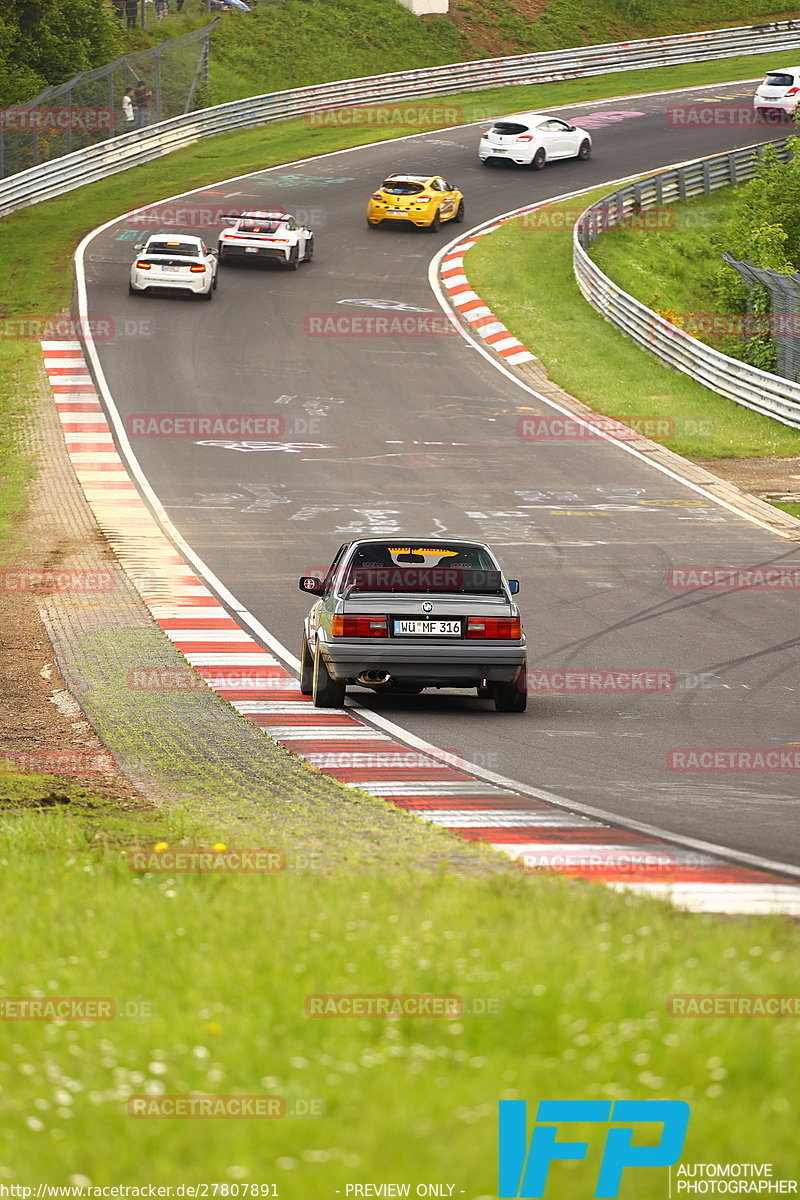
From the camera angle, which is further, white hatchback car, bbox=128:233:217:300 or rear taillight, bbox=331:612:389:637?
white hatchback car, bbox=128:233:217:300

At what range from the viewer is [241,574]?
19.9 meters

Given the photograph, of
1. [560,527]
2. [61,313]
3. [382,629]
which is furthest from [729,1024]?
[61,313]

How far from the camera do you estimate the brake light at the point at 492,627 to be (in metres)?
12.8

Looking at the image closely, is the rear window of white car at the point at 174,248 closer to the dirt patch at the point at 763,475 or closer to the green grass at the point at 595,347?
the green grass at the point at 595,347

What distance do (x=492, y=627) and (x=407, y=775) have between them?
2584 mm

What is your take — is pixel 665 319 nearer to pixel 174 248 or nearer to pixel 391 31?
pixel 174 248

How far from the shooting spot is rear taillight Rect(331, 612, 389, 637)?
42.1ft

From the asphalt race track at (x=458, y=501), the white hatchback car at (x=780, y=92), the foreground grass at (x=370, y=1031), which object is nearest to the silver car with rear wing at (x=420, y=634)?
the asphalt race track at (x=458, y=501)

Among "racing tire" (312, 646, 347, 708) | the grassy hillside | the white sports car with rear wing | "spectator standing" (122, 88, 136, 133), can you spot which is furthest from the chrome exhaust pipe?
the grassy hillside

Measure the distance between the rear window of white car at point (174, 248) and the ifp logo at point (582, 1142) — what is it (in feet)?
114

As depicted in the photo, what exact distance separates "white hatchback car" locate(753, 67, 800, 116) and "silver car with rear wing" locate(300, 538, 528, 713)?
47211 millimetres

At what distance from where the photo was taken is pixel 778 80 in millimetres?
55500

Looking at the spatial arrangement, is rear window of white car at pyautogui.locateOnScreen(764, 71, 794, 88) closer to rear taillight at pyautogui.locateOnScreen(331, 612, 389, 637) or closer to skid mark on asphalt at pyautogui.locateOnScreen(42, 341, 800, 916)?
skid mark on asphalt at pyautogui.locateOnScreen(42, 341, 800, 916)

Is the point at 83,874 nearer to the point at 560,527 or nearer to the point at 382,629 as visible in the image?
the point at 382,629
